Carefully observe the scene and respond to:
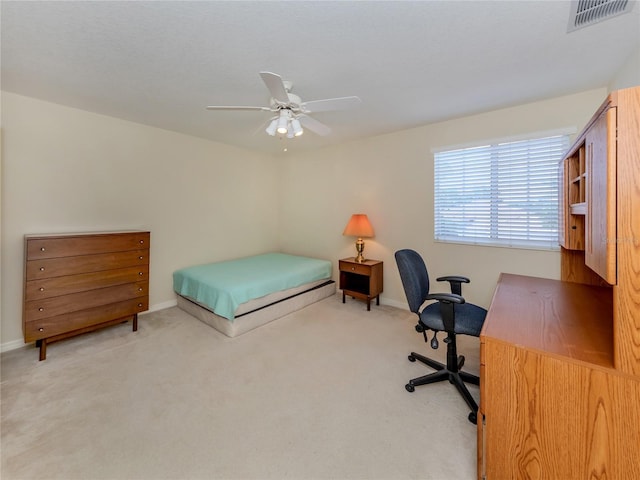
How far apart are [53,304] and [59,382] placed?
0.75 m

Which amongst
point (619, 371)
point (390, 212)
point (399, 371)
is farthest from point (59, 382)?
point (390, 212)

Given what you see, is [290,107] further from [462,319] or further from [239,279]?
[462,319]

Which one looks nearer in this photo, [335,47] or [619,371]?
[619,371]

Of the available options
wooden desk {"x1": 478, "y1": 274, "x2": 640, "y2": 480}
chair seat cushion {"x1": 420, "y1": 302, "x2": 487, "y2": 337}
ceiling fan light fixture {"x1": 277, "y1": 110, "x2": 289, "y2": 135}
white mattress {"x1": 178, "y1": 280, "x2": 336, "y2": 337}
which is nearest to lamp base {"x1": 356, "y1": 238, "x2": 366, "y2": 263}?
white mattress {"x1": 178, "y1": 280, "x2": 336, "y2": 337}

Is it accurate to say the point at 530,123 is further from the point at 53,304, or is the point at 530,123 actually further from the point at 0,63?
the point at 53,304

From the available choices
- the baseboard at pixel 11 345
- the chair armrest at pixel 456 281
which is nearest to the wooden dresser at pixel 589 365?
the chair armrest at pixel 456 281

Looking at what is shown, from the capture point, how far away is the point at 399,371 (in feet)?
7.26

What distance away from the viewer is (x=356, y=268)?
3730 millimetres

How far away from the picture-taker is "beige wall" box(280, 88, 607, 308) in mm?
2701

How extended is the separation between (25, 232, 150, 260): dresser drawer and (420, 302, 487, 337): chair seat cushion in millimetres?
3091

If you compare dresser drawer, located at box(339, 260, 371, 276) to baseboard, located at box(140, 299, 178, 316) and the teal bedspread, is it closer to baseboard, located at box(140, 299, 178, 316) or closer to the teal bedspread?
the teal bedspread

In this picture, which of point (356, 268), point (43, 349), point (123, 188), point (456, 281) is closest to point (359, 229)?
point (356, 268)

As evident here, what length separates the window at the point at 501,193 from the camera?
2623 mm

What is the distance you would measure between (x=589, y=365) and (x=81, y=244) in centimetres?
377
